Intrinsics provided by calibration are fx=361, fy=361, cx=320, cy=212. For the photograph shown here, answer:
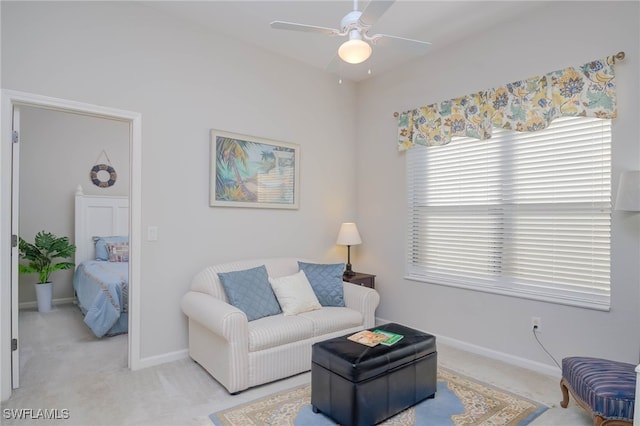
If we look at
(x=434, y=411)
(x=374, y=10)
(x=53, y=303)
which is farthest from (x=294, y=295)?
(x=53, y=303)

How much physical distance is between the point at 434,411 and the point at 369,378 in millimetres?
594

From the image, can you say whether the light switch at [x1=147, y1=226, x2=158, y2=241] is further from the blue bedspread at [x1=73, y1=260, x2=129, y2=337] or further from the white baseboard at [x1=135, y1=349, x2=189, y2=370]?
the blue bedspread at [x1=73, y1=260, x2=129, y2=337]

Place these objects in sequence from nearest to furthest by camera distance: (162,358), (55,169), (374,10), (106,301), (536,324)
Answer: (374,10), (536,324), (162,358), (106,301), (55,169)

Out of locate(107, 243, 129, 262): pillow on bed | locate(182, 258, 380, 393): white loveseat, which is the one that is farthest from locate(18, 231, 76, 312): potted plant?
locate(182, 258, 380, 393): white loveseat

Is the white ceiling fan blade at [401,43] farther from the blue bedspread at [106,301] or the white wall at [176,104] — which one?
the blue bedspread at [106,301]

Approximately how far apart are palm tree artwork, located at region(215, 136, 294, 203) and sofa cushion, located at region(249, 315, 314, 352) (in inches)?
50.2

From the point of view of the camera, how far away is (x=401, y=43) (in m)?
2.33

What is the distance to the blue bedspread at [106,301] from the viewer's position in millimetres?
3605

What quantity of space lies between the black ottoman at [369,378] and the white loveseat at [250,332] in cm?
49

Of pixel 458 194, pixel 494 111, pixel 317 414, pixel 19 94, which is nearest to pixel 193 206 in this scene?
pixel 19 94

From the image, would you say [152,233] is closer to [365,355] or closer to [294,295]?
[294,295]

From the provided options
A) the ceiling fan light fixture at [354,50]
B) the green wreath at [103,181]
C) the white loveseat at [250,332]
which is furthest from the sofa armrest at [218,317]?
the green wreath at [103,181]

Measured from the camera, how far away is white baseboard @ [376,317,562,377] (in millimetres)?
2865

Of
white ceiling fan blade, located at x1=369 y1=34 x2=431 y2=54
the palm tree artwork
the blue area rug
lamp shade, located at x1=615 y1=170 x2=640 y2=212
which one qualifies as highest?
white ceiling fan blade, located at x1=369 y1=34 x2=431 y2=54
